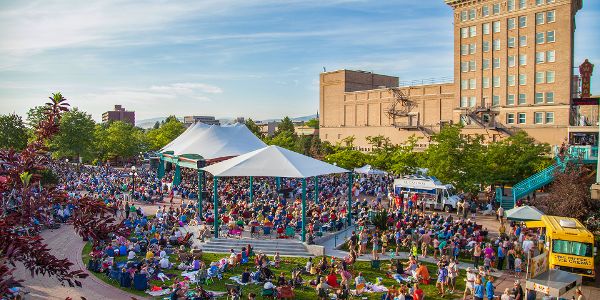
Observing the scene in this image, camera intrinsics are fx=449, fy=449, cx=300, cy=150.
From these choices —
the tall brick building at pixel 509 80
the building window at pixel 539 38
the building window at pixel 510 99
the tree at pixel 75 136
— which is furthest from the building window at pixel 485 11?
the tree at pixel 75 136

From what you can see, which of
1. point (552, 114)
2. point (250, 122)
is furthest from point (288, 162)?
point (250, 122)

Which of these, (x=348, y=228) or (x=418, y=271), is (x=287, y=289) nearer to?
(x=418, y=271)

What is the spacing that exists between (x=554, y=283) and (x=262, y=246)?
12528 millimetres

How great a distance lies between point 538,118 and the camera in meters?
46.1

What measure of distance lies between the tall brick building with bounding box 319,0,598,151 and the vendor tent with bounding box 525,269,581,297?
102ft

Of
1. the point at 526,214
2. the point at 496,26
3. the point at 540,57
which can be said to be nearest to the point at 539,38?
the point at 540,57

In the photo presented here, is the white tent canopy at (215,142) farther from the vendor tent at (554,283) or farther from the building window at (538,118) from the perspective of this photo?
the vendor tent at (554,283)

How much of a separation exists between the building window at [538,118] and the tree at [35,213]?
4891cm

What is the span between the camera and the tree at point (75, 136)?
188 feet

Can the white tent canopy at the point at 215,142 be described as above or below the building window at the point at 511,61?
below

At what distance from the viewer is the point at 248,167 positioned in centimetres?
2395

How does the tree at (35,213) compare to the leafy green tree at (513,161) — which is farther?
the leafy green tree at (513,161)

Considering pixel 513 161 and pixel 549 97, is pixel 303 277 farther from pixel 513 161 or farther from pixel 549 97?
pixel 549 97

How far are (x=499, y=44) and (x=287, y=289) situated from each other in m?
44.7
